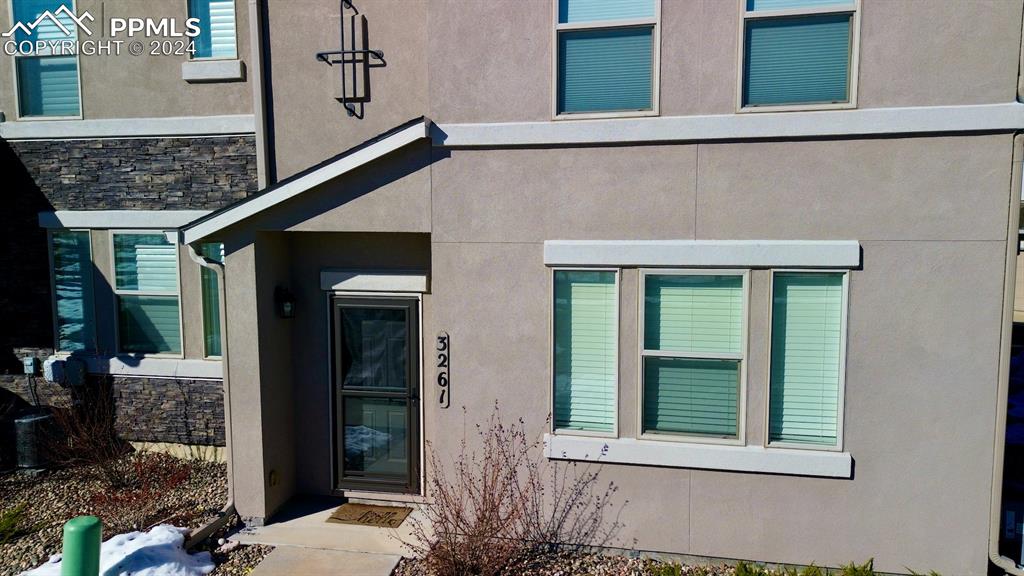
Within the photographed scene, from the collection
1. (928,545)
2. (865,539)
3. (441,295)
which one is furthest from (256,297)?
(928,545)

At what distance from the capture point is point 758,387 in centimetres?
541

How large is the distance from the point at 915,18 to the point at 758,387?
3.21m

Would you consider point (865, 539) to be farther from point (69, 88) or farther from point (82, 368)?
point (69, 88)

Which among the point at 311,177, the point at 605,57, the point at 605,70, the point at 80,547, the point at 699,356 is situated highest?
the point at 605,57

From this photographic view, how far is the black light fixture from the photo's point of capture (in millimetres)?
6561

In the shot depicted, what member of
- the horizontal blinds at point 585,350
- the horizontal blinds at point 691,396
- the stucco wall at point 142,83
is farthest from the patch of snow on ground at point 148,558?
the stucco wall at point 142,83

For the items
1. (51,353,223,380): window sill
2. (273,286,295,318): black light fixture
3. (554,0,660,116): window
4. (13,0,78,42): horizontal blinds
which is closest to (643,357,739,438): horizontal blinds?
(554,0,660,116): window

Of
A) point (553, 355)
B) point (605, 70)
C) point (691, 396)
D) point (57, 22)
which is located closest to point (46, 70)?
point (57, 22)

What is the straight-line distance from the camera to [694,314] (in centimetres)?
550

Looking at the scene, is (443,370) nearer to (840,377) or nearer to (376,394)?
(376,394)

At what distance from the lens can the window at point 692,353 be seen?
5445mm

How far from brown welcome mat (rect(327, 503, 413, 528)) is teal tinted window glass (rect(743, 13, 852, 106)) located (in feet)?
17.2

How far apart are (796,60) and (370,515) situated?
5960 millimetres

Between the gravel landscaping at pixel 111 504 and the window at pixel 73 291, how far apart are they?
1.68 meters
